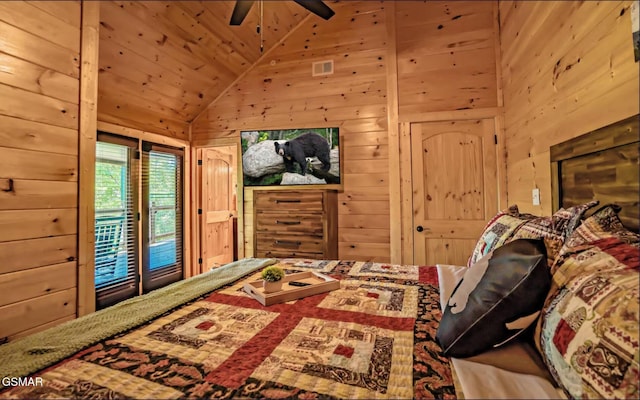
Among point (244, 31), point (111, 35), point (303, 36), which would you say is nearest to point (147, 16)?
point (111, 35)

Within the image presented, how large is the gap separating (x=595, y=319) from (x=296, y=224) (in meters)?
2.84

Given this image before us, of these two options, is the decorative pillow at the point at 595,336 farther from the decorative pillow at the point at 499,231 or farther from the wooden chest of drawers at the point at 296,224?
the wooden chest of drawers at the point at 296,224

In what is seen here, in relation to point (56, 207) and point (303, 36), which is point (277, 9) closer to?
point (303, 36)

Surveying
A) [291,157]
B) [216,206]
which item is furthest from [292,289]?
[216,206]

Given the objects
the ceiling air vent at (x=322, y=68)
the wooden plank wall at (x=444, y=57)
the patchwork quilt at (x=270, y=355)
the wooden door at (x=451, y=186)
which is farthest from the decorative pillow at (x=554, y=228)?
the ceiling air vent at (x=322, y=68)

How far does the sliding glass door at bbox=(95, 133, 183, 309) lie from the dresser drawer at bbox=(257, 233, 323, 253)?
1.39 meters

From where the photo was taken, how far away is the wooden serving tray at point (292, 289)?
1366 mm

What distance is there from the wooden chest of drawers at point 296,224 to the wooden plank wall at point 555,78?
1.88 metres

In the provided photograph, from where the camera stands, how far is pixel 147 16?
266 centimetres

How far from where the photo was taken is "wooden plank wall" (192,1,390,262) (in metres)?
3.35

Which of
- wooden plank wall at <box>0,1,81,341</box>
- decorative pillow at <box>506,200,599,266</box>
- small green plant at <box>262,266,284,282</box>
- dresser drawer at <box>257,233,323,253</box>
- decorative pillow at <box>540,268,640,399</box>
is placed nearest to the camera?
decorative pillow at <box>540,268,640,399</box>

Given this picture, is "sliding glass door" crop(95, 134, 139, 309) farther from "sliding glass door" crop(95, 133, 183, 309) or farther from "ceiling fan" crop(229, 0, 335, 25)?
"ceiling fan" crop(229, 0, 335, 25)

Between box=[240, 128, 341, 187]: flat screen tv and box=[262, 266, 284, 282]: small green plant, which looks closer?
box=[262, 266, 284, 282]: small green plant

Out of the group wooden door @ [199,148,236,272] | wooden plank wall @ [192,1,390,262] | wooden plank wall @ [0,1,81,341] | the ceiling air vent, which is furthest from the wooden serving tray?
wooden door @ [199,148,236,272]
